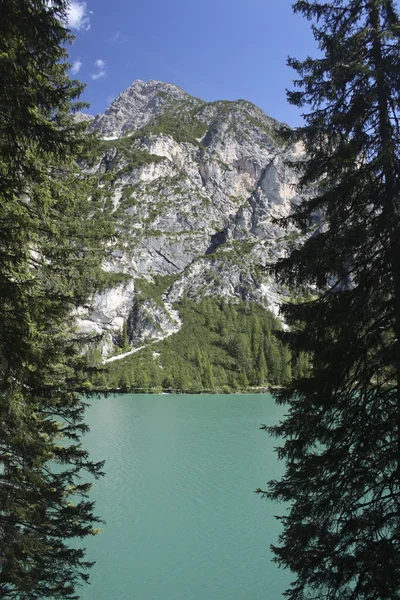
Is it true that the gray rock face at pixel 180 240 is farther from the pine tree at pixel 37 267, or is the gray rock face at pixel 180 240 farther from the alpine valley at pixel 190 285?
the pine tree at pixel 37 267

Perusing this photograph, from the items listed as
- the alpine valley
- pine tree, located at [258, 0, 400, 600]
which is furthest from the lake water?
the alpine valley

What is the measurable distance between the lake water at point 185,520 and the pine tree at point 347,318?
364 inches

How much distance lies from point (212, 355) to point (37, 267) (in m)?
116

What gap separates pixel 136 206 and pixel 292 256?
180 m

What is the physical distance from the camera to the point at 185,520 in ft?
58.2

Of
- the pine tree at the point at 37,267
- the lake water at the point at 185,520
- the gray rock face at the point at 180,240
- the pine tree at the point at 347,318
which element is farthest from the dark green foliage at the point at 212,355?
the pine tree at the point at 347,318

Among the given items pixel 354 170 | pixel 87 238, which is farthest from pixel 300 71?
pixel 87 238

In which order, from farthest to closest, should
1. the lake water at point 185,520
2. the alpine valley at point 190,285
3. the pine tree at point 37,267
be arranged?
1. the alpine valley at point 190,285
2. the lake water at point 185,520
3. the pine tree at point 37,267

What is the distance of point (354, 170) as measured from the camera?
536 cm

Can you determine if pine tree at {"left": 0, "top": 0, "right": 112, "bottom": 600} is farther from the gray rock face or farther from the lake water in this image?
the gray rock face

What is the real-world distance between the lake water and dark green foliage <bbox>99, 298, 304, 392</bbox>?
4634cm

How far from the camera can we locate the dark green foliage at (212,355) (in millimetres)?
97062

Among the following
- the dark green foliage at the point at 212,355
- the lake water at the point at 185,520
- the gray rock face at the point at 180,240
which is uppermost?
the gray rock face at the point at 180,240

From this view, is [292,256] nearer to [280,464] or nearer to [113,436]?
[280,464]
